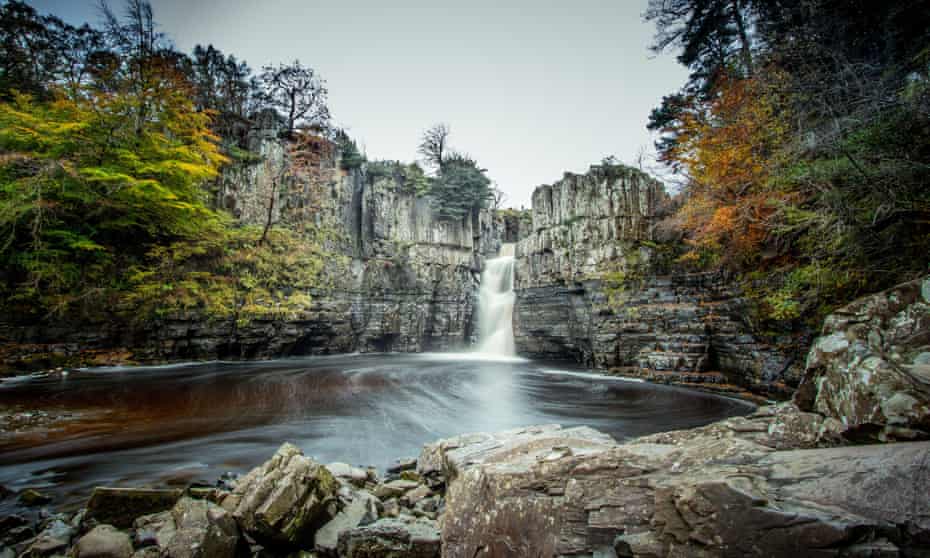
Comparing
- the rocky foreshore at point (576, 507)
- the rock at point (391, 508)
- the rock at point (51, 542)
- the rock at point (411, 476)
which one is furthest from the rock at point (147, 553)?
the rock at point (411, 476)

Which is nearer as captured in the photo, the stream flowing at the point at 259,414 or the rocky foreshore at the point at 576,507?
the rocky foreshore at the point at 576,507

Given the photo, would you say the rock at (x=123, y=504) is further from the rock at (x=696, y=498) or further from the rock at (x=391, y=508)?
the rock at (x=696, y=498)

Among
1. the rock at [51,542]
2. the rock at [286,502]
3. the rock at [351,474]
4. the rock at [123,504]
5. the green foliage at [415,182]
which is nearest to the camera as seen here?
the rock at [51,542]

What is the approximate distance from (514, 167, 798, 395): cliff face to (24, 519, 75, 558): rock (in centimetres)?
1176

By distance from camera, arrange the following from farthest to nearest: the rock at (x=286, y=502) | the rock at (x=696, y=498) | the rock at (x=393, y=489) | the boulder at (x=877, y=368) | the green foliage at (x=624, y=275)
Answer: the green foliage at (x=624, y=275)
the rock at (x=393, y=489)
the rock at (x=286, y=502)
the boulder at (x=877, y=368)
the rock at (x=696, y=498)

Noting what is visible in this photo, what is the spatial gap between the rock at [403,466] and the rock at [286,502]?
71.5 inches

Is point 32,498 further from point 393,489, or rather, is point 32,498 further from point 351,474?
point 393,489

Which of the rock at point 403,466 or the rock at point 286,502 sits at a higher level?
the rock at point 286,502

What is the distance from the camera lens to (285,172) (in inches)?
784

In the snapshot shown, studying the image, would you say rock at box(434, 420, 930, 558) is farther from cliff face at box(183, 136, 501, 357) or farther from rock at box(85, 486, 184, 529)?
cliff face at box(183, 136, 501, 357)

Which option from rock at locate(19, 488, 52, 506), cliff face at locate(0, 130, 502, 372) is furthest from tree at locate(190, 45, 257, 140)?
rock at locate(19, 488, 52, 506)

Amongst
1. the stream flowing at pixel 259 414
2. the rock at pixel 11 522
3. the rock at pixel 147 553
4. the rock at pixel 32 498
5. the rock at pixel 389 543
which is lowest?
the stream flowing at pixel 259 414

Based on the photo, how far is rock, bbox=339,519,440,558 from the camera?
2.81 metres

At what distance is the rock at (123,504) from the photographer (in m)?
3.35
